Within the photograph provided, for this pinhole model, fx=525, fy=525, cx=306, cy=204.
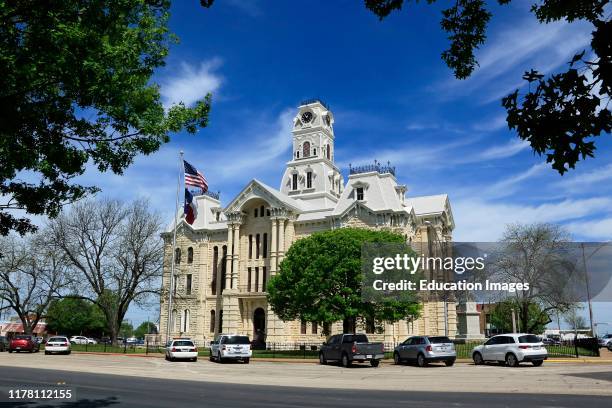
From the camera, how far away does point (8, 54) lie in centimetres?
841

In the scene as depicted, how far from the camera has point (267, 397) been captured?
14.2 meters

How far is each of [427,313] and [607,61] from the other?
161ft

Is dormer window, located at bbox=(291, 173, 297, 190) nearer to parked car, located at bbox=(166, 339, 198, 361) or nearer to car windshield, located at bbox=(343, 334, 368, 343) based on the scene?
parked car, located at bbox=(166, 339, 198, 361)

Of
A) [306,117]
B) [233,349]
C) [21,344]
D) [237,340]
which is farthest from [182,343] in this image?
[306,117]

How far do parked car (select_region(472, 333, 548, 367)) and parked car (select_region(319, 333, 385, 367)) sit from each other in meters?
5.51

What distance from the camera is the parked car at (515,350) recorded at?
25.0 meters

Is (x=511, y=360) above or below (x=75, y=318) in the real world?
below

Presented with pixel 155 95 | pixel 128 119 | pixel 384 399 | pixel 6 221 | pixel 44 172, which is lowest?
pixel 384 399

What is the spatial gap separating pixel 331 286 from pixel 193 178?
15.0 metres

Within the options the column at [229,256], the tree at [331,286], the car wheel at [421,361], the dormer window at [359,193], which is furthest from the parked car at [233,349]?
the dormer window at [359,193]

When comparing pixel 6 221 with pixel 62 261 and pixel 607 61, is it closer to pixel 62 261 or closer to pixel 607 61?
pixel 607 61

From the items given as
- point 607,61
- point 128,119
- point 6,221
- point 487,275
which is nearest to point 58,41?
point 128,119

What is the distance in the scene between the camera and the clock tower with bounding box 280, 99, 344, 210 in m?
62.0

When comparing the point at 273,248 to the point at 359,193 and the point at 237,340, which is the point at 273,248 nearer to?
the point at 359,193
